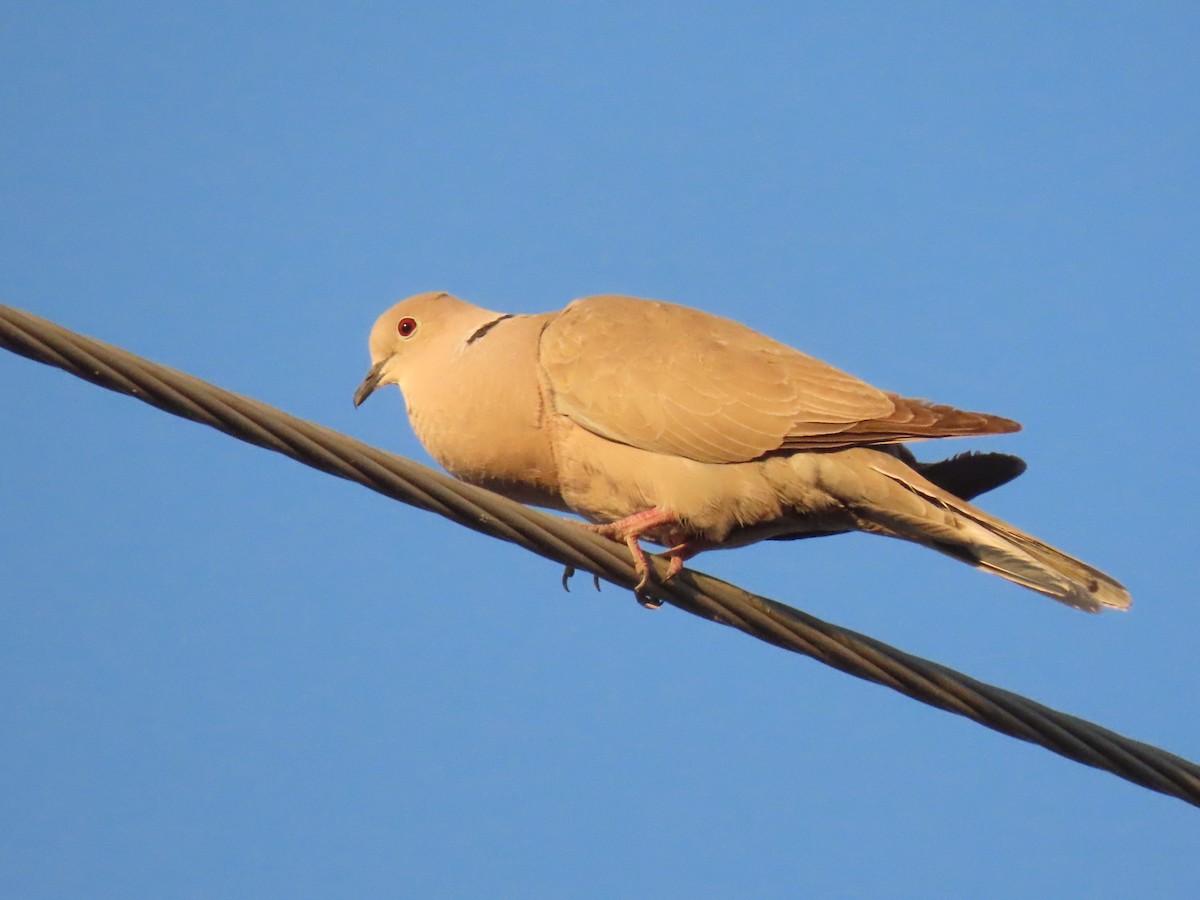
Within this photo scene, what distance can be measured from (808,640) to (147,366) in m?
1.77

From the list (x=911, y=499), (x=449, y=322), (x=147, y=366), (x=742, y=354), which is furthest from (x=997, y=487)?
(x=147, y=366)

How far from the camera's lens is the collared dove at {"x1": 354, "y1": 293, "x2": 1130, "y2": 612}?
4.48m

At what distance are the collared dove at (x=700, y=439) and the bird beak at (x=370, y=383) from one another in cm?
74

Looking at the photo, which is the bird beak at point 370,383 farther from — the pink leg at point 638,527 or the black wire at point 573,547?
the black wire at point 573,547

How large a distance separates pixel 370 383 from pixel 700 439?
1919 millimetres

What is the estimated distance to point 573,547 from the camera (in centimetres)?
354

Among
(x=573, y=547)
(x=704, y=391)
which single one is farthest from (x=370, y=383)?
(x=573, y=547)

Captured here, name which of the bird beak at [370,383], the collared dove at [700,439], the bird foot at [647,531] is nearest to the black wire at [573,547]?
the bird foot at [647,531]

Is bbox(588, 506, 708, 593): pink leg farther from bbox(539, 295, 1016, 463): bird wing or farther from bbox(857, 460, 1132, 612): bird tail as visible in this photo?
bbox(857, 460, 1132, 612): bird tail

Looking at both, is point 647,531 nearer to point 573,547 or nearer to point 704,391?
point 704,391

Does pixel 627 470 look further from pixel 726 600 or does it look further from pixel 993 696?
pixel 993 696

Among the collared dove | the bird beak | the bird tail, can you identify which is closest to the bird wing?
the collared dove

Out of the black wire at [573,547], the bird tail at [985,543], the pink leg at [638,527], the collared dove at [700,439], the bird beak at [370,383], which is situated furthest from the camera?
the bird beak at [370,383]

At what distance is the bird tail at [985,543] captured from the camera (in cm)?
418
